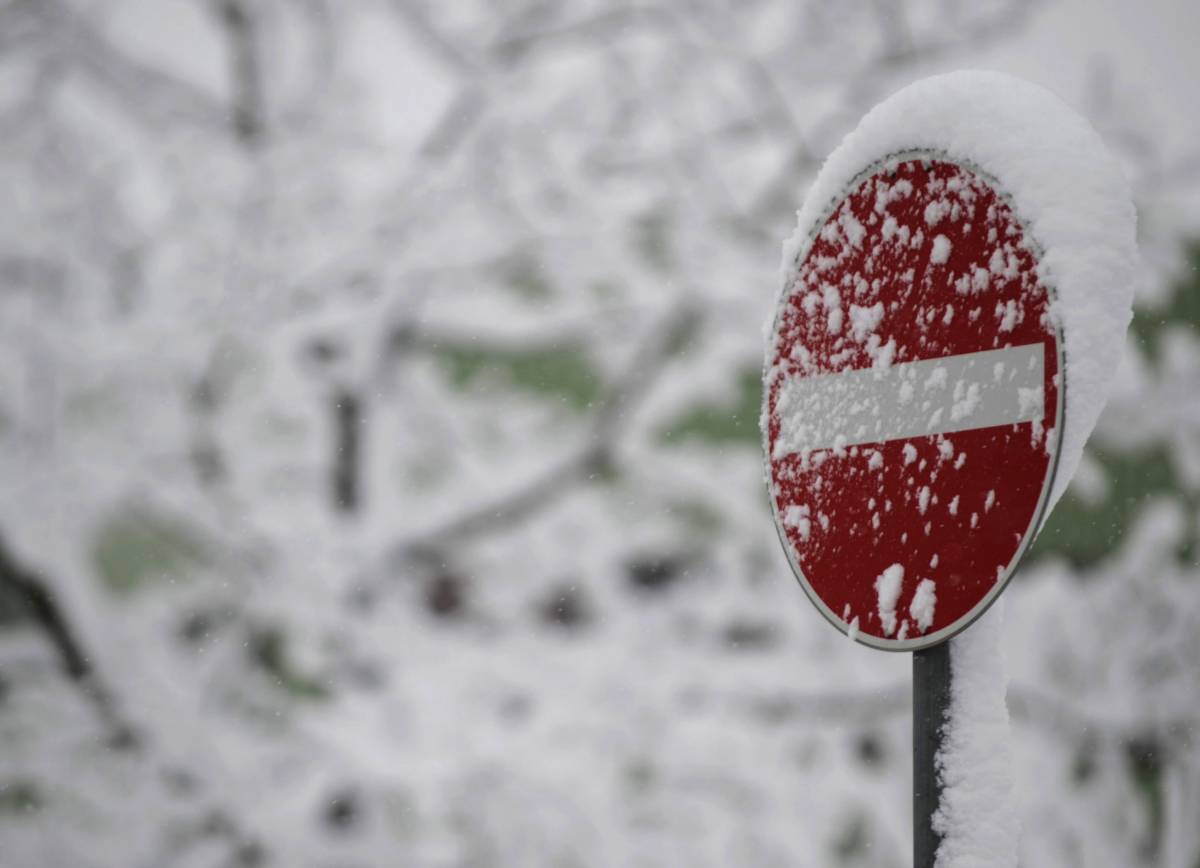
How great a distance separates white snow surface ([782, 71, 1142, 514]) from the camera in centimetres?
84

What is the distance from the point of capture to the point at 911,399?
98 cm

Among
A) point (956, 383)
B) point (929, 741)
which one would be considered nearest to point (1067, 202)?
point (956, 383)

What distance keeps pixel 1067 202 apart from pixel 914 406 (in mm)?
253

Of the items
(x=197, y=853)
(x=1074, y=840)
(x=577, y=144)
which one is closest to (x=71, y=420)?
(x=197, y=853)

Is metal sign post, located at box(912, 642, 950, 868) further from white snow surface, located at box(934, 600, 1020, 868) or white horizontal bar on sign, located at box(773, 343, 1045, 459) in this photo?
white horizontal bar on sign, located at box(773, 343, 1045, 459)

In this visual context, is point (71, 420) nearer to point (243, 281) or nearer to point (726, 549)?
point (243, 281)

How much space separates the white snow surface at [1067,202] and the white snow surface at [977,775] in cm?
23

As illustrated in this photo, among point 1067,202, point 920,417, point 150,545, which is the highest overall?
point 1067,202

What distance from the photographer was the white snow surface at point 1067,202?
84 centimetres

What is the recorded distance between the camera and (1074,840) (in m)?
2.97

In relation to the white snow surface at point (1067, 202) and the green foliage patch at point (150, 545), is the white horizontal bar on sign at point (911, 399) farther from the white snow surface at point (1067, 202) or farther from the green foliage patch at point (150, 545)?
the green foliage patch at point (150, 545)

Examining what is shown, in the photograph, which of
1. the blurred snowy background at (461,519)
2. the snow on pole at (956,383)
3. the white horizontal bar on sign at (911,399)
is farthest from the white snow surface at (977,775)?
the blurred snowy background at (461,519)

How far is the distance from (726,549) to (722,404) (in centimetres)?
62

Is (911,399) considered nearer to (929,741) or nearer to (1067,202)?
(1067,202)
